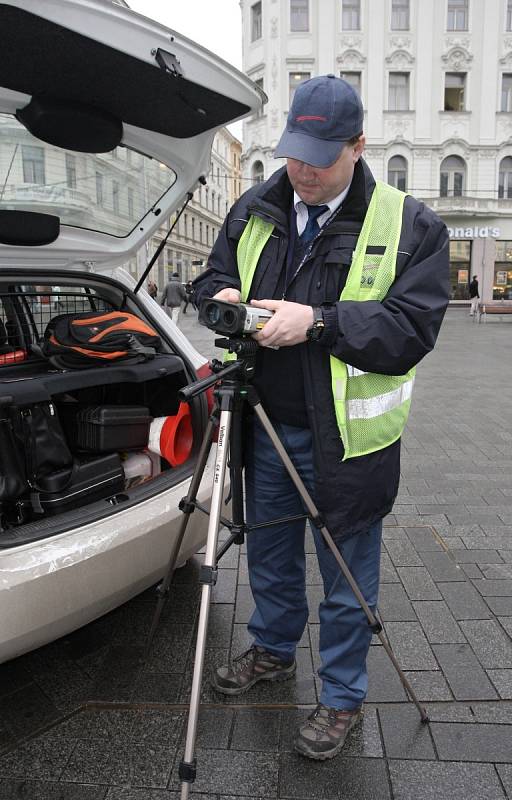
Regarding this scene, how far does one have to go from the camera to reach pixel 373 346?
1823 mm

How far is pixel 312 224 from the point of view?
2061 mm

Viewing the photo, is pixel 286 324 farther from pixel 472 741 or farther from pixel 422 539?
pixel 422 539

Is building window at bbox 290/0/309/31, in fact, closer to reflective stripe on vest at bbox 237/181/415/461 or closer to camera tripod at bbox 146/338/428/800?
reflective stripe on vest at bbox 237/181/415/461

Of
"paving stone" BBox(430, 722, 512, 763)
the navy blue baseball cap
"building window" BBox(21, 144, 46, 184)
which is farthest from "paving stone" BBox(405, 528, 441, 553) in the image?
"building window" BBox(21, 144, 46, 184)

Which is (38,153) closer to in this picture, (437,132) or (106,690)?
(106,690)

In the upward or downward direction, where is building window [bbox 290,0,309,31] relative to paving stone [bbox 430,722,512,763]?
upward

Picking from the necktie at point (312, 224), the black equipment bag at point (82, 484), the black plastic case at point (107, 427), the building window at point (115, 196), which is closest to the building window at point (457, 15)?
the building window at point (115, 196)

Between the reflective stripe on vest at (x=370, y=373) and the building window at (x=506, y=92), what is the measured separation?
36.6m

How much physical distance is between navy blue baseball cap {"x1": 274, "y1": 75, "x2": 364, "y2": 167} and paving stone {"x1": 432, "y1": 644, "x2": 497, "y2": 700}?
75.6 inches

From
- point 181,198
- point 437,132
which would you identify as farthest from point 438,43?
point 181,198

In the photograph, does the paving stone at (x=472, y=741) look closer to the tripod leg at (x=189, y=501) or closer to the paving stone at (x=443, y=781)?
the paving stone at (x=443, y=781)

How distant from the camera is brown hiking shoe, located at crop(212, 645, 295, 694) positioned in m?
2.40

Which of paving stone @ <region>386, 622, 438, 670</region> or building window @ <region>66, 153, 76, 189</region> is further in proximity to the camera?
building window @ <region>66, 153, 76, 189</region>

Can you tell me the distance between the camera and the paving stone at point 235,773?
194 centimetres
